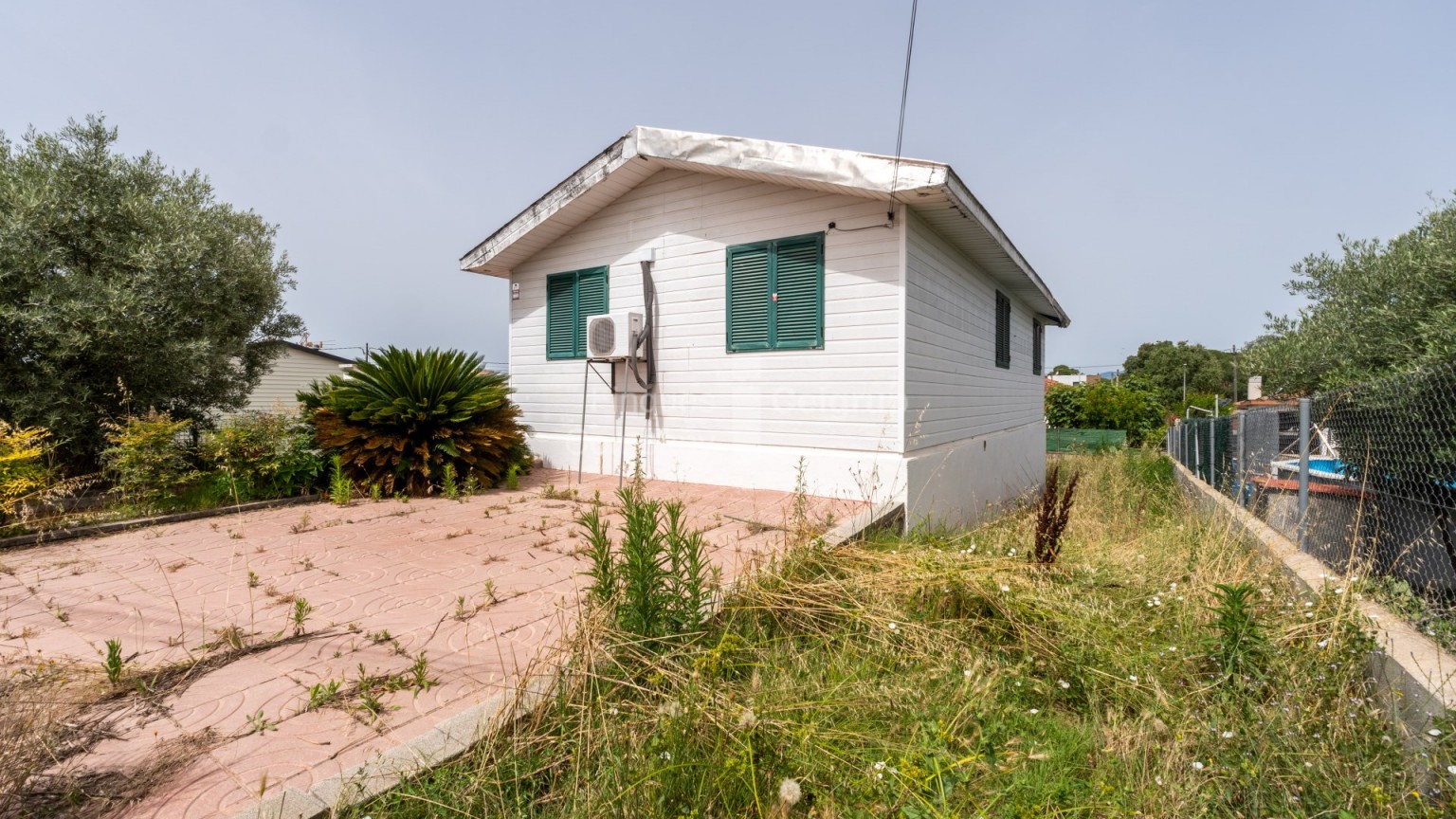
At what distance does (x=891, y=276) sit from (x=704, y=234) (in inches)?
96.0

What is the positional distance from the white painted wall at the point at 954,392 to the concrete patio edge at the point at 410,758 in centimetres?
435

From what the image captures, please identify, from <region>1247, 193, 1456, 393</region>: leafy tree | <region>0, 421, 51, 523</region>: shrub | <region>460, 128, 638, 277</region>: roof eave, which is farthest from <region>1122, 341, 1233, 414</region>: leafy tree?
<region>0, 421, 51, 523</region>: shrub

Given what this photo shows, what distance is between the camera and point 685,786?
5.76 ft

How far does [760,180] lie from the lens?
702 centimetres

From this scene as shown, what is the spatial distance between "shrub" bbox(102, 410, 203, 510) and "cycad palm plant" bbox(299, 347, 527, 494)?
1269 millimetres

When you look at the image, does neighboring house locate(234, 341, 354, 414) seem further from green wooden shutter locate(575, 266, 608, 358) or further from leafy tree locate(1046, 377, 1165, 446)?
leafy tree locate(1046, 377, 1165, 446)

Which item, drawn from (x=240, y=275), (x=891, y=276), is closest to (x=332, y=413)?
(x=240, y=275)

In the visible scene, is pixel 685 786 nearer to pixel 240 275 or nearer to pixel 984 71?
pixel 984 71

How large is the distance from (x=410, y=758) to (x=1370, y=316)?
826 cm

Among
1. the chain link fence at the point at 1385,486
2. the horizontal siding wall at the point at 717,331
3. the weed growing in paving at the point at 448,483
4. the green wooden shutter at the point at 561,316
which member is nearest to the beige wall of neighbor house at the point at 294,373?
the green wooden shutter at the point at 561,316

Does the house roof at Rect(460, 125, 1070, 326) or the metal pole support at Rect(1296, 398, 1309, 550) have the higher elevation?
the house roof at Rect(460, 125, 1070, 326)

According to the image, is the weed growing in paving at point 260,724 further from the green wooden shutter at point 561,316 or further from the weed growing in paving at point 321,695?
the green wooden shutter at point 561,316

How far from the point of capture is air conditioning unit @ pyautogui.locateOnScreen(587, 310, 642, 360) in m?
7.68

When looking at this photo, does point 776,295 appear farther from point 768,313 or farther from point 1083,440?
point 1083,440
